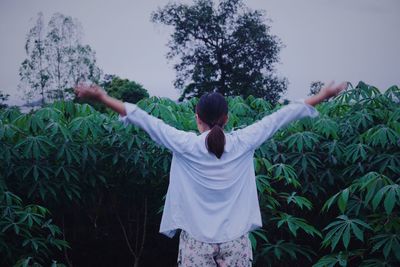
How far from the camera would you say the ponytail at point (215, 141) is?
1.67m

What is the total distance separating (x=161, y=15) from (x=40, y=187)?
82.9 feet

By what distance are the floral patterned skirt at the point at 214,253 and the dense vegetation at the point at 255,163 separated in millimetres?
813

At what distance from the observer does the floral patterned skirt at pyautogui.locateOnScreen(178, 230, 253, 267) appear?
5.67 feet

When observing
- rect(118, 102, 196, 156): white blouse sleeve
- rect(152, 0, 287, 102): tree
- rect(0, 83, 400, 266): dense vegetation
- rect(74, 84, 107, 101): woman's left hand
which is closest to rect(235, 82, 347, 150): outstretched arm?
rect(118, 102, 196, 156): white blouse sleeve

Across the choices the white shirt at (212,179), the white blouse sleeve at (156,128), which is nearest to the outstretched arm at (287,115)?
the white shirt at (212,179)

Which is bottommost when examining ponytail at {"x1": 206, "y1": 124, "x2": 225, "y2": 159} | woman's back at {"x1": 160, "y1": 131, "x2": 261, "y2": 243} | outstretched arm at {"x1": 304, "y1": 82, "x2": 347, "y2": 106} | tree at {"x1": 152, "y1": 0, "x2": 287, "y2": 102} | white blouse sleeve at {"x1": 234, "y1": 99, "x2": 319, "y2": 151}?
woman's back at {"x1": 160, "y1": 131, "x2": 261, "y2": 243}

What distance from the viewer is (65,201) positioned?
334 centimetres

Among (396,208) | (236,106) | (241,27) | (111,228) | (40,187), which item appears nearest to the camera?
(396,208)

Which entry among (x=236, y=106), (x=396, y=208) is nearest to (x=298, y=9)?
(x=236, y=106)

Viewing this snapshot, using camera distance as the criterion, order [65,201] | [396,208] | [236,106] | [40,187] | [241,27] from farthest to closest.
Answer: [241,27] < [236,106] < [65,201] < [40,187] < [396,208]

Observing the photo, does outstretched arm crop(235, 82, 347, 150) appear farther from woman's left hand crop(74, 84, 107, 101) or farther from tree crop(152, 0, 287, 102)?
tree crop(152, 0, 287, 102)

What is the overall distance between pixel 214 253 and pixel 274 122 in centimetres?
55

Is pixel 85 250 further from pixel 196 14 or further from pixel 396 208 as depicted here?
pixel 196 14

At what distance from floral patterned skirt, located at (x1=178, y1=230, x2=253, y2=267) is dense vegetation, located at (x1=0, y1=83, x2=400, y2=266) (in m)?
0.81
